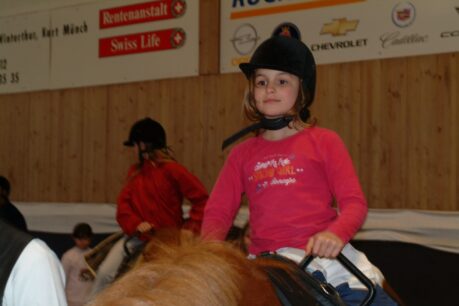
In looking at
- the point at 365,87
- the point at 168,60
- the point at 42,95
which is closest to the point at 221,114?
the point at 168,60

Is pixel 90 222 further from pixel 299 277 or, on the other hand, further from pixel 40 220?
pixel 299 277

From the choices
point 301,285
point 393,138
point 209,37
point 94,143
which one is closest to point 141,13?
A: point 209,37

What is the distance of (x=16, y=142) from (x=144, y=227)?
16.9 feet

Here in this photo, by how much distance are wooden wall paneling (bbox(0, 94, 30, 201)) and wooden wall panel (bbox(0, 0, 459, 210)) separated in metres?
0.01

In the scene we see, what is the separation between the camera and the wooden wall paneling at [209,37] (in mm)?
7953

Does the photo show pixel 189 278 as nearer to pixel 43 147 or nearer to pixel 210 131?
pixel 210 131

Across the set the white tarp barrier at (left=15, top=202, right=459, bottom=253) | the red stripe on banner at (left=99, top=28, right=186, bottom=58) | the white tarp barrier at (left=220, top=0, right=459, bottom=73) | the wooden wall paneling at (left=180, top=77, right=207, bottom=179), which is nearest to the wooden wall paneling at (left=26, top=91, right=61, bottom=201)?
the red stripe on banner at (left=99, top=28, right=186, bottom=58)

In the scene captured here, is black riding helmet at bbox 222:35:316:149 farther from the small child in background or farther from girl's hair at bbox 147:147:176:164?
the small child in background

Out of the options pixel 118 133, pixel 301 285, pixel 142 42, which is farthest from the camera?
pixel 118 133

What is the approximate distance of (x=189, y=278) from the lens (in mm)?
1364

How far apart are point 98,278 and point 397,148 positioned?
3.07 meters

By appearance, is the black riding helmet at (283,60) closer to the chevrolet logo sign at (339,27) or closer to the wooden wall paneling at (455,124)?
the wooden wall paneling at (455,124)

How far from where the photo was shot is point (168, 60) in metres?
8.38

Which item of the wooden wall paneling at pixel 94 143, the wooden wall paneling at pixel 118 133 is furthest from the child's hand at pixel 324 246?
the wooden wall paneling at pixel 94 143
